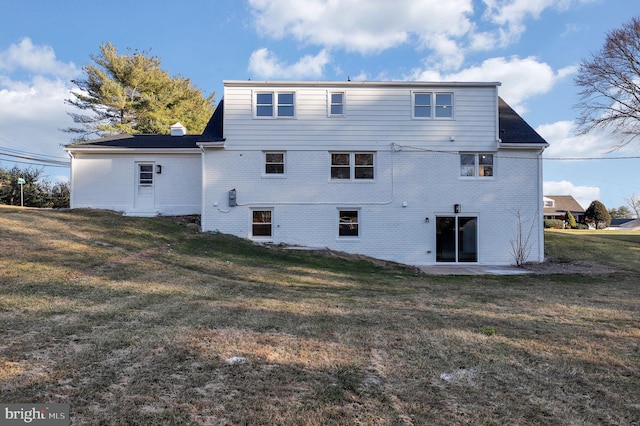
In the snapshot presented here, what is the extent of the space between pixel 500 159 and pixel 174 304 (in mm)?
14321

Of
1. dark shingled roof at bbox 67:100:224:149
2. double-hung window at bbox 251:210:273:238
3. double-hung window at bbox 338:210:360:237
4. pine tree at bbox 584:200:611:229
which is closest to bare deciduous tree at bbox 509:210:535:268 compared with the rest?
double-hung window at bbox 338:210:360:237

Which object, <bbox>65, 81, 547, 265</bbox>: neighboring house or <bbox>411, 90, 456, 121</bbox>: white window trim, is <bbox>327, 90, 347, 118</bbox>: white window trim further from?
<bbox>411, 90, 456, 121</bbox>: white window trim

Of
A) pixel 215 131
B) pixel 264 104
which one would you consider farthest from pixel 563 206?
pixel 215 131

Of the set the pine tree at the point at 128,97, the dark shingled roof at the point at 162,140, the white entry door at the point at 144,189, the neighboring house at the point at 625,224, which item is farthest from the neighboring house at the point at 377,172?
the neighboring house at the point at 625,224

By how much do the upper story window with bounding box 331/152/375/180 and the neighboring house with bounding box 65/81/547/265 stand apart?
0.04 m

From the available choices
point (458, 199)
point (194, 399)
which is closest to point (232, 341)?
point (194, 399)

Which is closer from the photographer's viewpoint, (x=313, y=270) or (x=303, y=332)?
(x=303, y=332)

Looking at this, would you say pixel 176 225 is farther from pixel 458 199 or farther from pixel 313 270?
pixel 458 199

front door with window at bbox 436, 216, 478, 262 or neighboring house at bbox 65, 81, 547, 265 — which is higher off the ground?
neighboring house at bbox 65, 81, 547, 265

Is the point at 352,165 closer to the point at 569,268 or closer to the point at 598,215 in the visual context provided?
the point at 569,268

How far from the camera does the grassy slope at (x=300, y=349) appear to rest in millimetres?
2756

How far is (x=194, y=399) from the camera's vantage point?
2.79 metres

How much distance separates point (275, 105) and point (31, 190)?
21.5m

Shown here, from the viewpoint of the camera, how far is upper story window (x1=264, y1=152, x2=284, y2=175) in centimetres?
1571
